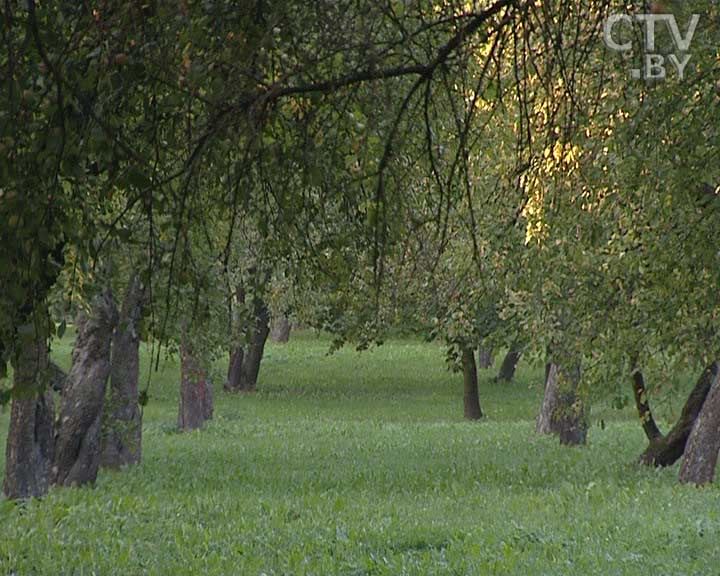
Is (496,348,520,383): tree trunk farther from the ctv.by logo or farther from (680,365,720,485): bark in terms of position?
the ctv.by logo

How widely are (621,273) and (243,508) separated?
5.99 metres

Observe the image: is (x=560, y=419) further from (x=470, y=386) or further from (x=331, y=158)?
(x=331, y=158)

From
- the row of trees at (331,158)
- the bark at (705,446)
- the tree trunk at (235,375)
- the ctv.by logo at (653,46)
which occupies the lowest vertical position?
the tree trunk at (235,375)

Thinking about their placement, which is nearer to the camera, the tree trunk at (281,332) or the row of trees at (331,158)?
the row of trees at (331,158)

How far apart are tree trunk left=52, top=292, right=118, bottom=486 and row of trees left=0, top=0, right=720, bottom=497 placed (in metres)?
1.30

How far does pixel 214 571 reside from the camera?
11859mm

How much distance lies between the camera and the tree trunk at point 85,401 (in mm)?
17875

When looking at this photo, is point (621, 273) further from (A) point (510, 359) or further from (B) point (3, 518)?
(A) point (510, 359)

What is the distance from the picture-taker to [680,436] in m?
23.0

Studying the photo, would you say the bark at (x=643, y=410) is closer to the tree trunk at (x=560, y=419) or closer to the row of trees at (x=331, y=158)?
the tree trunk at (x=560, y=419)

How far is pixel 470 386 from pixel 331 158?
33630 mm

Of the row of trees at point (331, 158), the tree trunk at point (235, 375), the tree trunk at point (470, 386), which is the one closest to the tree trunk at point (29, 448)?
the row of trees at point (331, 158)

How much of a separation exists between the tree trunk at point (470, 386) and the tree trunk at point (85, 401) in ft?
70.5

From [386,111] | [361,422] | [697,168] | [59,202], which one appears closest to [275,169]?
[386,111]
